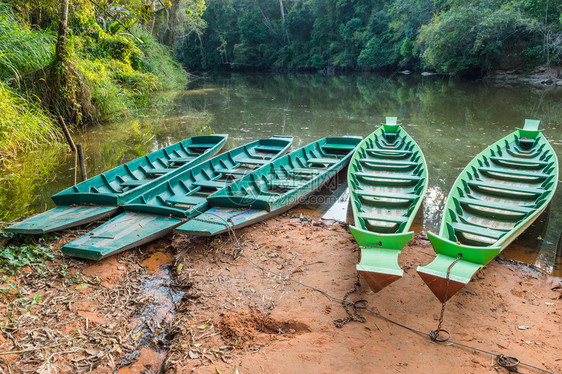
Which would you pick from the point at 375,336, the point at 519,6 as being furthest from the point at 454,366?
the point at 519,6

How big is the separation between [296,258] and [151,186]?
3221mm

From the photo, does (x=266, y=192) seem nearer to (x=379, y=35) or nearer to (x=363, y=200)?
(x=363, y=200)

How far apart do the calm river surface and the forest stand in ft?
3.48

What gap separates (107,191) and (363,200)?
4.41m

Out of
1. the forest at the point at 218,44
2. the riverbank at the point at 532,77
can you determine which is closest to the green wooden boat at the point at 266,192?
the forest at the point at 218,44

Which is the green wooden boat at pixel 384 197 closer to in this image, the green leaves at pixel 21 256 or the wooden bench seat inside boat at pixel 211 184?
the wooden bench seat inside boat at pixel 211 184

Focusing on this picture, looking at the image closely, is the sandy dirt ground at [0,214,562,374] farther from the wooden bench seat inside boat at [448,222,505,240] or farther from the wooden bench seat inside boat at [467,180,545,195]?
the wooden bench seat inside boat at [467,180,545,195]

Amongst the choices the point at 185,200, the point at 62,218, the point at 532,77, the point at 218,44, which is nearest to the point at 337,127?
the point at 185,200

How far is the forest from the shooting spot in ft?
29.8

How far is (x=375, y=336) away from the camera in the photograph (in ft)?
11.3

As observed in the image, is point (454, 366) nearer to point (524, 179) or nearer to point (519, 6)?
point (524, 179)

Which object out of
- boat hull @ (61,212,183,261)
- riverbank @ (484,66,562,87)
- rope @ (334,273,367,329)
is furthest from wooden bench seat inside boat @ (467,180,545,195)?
riverbank @ (484,66,562,87)

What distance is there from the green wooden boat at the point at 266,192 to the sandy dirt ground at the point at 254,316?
358 mm

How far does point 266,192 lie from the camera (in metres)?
6.41
